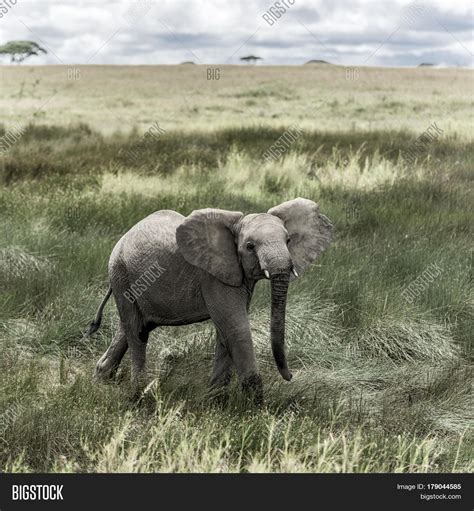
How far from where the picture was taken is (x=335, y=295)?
7.14m

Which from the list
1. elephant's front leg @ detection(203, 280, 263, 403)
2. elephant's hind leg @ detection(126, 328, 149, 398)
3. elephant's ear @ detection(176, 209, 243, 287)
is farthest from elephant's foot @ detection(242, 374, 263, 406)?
elephant's hind leg @ detection(126, 328, 149, 398)

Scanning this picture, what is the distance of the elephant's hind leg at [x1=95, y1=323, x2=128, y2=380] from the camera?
212 inches

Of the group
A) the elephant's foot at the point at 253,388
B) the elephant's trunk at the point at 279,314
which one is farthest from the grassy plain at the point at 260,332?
the elephant's trunk at the point at 279,314

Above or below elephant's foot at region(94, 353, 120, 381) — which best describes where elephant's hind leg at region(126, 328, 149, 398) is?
above

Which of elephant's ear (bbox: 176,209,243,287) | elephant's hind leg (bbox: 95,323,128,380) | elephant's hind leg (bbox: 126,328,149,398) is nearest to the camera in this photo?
elephant's ear (bbox: 176,209,243,287)

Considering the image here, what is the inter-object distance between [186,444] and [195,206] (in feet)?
22.2

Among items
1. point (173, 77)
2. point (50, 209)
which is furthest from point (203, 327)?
point (173, 77)

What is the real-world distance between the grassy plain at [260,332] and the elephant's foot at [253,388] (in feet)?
0.26

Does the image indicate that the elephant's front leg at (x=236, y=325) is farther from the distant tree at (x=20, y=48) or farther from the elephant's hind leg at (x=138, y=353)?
the distant tree at (x=20, y=48)

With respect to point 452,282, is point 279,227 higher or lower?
higher

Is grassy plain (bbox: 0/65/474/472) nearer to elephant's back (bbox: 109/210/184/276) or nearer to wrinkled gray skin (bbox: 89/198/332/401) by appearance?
wrinkled gray skin (bbox: 89/198/332/401)

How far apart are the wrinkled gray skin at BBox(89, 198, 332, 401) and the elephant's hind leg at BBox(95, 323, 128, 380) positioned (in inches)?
14.0

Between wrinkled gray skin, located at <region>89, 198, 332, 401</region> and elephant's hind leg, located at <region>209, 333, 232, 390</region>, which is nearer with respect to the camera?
wrinkled gray skin, located at <region>89, 198, 332, 401</region>

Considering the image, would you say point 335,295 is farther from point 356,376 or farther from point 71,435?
point 71,435
